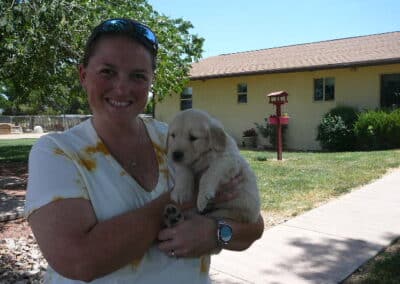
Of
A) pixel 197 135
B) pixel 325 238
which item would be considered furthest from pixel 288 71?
pixel 197 135

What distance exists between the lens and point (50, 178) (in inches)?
70.4

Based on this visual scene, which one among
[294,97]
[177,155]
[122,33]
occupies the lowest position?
[177,155]

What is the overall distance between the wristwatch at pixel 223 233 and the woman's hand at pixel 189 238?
3 centimetres

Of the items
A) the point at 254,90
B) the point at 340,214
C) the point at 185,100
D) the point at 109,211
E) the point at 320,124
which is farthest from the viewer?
the point at 185,100

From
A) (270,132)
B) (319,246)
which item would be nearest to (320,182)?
(319,246)

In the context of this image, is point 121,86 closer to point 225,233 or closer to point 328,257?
point 225,233

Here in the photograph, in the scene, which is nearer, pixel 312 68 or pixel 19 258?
pixel 19 258

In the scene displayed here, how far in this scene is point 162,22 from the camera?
1091cm

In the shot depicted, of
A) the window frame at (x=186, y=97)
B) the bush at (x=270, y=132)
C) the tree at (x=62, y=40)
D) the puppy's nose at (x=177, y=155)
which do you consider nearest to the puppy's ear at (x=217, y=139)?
the puppy's nose at (x=177, y=155)

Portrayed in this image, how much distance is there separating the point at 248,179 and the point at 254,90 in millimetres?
21979

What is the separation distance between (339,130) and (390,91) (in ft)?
9.68

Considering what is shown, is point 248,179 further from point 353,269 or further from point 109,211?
point 353,269

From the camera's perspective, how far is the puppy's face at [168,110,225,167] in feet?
8.47

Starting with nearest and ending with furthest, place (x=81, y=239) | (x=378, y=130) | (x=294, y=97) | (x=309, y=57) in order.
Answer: (x=81, y=239) < (x=378, y=130) < (x=294, y=97) < (x=309, y=57)
